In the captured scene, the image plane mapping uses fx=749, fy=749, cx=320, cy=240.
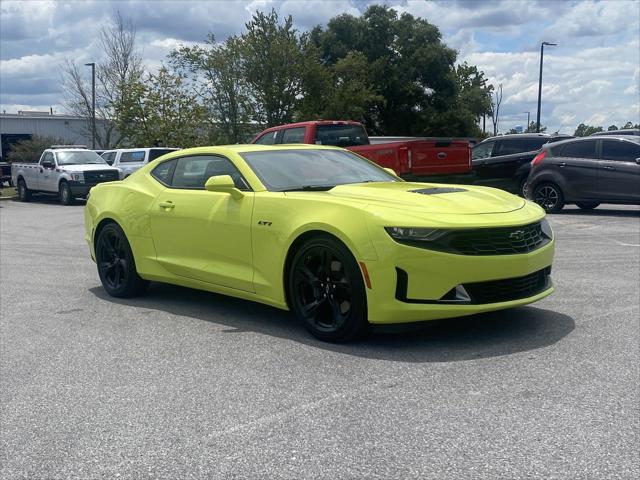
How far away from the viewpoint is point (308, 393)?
4270 millimetres

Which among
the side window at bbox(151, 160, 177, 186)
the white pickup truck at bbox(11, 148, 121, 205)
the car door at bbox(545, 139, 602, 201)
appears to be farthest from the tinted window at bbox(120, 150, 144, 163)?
the side window at bbox(151, 160, 177, 186)

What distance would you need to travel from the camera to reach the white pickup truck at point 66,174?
23031 mm

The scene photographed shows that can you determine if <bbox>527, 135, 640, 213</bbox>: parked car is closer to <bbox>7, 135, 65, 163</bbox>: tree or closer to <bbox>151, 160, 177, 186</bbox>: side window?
<bbox>151, 160, 177, 186</bbox>: side window

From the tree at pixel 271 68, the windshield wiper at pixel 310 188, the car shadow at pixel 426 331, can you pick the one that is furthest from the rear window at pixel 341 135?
the tree at pixel 271 68

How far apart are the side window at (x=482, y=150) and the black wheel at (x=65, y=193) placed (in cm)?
1237

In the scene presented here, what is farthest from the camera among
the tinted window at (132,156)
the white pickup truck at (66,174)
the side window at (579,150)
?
the tinted window at (132,156)

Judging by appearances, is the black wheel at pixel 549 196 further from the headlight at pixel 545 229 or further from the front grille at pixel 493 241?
the front grille at pixel 493 241

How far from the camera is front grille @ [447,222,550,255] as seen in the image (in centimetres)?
491

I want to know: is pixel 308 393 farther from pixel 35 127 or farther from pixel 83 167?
pixel 35 127

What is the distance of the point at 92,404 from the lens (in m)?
4.20

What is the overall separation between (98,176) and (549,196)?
14272 mm

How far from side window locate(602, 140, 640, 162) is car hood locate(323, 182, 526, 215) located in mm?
9097

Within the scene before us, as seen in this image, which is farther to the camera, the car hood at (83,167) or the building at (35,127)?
the building at (35,127)

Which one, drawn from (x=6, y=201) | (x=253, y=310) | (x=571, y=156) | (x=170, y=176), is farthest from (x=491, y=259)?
(x=6, y=201)
